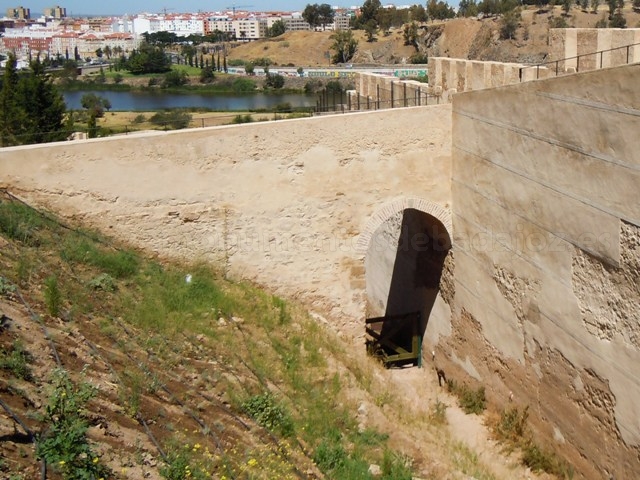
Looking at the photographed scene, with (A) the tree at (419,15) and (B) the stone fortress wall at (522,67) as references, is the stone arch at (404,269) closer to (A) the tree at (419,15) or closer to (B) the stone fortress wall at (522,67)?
(B) the stone fortress wall at (522,67)

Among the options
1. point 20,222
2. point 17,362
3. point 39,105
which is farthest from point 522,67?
point 39,105

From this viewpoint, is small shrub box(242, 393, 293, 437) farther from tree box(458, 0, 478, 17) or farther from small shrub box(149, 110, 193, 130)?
tree box(458, 0, 478, 17)

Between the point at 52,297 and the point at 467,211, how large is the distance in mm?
4591

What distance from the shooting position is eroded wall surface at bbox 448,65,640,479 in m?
5.83

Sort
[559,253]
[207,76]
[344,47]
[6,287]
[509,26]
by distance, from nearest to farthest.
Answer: [6,287], [559,253], [509,26], [207,76], [344,47]

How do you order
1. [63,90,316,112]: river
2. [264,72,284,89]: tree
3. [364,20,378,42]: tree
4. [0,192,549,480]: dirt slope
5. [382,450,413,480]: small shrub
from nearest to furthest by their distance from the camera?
[0,192,549,480]: dirt slope
[382,450,413,480]: small shrub
[63,90,316,112]: river
[264,72,284,89]: tree
[364,20,378,42]: tree

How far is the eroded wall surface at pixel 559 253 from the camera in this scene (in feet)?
19.1

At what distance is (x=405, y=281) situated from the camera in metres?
10.7

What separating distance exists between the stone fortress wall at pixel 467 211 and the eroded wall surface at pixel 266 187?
0.02m

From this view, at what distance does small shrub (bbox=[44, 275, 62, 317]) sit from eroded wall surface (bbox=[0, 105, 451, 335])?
164cm

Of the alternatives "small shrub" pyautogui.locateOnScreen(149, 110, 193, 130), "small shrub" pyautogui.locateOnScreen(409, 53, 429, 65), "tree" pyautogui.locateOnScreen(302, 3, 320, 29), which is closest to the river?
"small shrub" pyautogui.locateOnScreen(409, 53, 429, 65)

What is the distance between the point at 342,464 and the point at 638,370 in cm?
239

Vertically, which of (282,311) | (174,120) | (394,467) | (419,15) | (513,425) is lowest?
(513,425)

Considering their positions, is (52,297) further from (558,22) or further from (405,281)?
(558,22)
